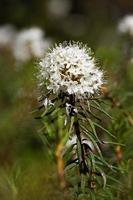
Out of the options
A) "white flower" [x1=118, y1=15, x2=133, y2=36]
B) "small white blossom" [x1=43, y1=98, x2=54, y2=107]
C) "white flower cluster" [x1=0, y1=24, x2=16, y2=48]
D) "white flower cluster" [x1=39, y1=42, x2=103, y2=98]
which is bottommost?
"small white blossom" [x1=43, y1=98, x2=54, y2=107]

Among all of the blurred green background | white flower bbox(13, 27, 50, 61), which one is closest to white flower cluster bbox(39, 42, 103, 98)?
the blurred green background

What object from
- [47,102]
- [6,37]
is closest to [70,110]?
[47,102]

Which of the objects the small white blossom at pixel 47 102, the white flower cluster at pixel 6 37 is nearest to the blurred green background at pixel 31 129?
the small white blossom at pixel 47 102

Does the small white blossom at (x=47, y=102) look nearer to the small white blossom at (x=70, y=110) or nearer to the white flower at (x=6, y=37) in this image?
the small white blossom at (x=70, y=110)

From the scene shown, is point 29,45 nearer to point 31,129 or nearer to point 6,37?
point 6,37

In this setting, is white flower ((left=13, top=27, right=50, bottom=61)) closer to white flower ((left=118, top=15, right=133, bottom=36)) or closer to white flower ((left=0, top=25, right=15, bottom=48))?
white flower ((left=0, top=25, right=15, bottom=48))

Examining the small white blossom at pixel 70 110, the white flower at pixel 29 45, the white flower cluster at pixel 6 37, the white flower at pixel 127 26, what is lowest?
the small white blossom at pixel 70 110

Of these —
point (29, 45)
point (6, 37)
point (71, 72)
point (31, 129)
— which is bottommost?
point (71, 72)

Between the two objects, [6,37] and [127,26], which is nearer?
[127,26]

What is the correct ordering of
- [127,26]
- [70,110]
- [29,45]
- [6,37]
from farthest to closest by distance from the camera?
[6,37], [29,45], [127,26], [70,110]
